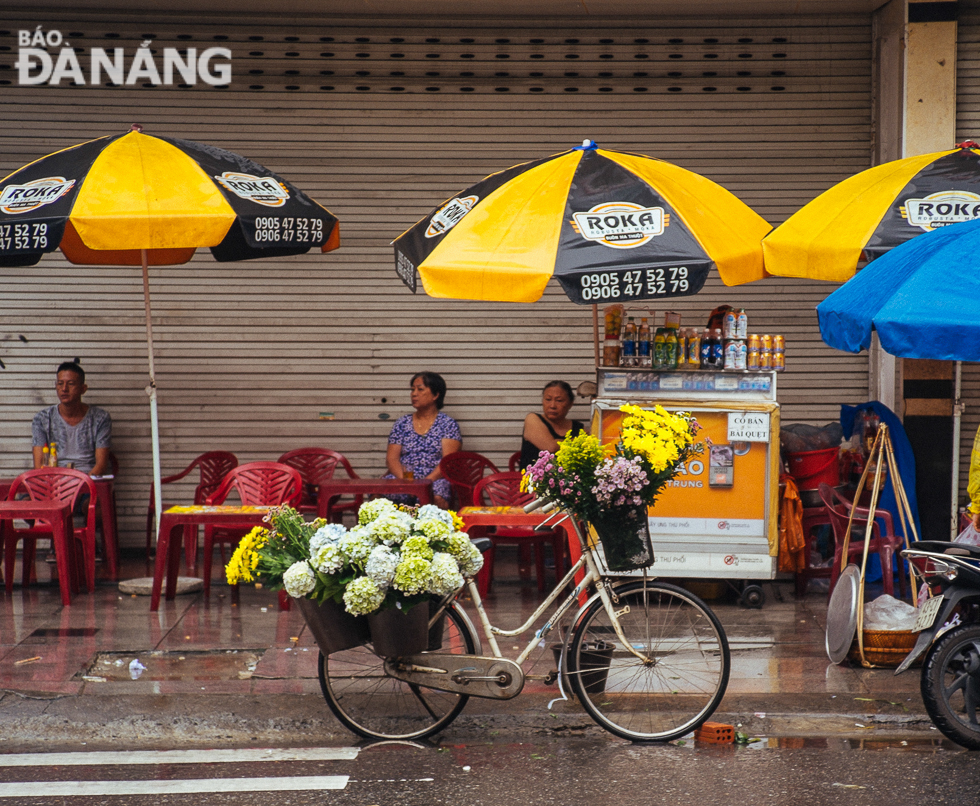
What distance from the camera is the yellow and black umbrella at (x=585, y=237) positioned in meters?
6.17

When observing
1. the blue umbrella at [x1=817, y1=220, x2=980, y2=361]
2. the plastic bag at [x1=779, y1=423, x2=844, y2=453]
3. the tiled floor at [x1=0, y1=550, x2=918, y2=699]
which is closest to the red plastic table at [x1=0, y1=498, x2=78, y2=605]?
the tiled floor at [x1=0, y1=550, x2=918, y2=699]

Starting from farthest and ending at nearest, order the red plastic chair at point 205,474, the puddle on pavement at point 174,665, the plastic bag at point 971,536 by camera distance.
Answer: the red plastic chair at point 205,474 → the plastic bag at point 971,536 → the puddle on pavement at point 174,665

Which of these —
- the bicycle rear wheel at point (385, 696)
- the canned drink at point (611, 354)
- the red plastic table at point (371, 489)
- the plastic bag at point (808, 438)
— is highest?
the canned drink at point (611, 354)

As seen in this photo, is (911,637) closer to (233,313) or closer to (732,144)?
(732,144)

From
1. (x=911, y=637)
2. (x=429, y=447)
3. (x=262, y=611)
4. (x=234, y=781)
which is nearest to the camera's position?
(x=234, y=781)

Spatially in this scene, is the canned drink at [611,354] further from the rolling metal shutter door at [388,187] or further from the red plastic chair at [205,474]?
the red plastic chair at [205,474]

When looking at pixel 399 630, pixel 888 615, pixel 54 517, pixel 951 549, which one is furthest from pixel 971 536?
pixel 54 517

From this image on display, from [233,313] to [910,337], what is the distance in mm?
6287

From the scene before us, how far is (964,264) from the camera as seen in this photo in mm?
5500

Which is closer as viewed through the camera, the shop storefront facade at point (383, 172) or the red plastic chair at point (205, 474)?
the red plastic chair at point (205, 474)

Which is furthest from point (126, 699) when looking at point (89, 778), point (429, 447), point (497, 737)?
point (429, 447)

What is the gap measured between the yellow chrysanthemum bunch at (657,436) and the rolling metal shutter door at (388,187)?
175 inches

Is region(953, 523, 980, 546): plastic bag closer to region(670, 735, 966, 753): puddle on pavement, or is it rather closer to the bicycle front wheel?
region(670, 735, 966, 753): puddle on pavement

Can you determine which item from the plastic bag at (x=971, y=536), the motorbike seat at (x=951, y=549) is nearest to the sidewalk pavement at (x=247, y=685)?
the motorbike seat at (x=951, y=549)
